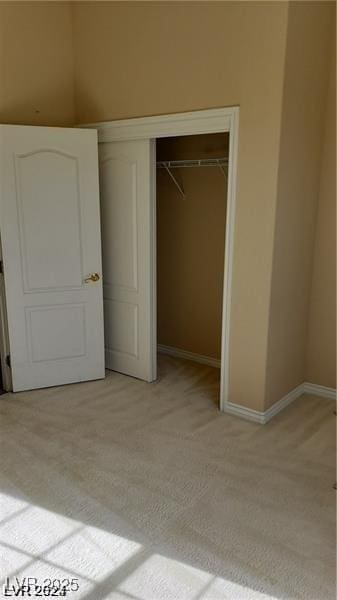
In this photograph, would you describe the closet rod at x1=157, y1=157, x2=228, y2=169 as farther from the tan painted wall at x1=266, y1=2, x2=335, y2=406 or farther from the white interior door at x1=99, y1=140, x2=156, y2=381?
the tan painted wall at x1=266, y1=2, x2=335, y2=406

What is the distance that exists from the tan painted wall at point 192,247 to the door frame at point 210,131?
0.60 metres

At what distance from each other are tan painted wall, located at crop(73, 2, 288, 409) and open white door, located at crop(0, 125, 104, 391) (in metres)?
0.54

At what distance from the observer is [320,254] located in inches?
136

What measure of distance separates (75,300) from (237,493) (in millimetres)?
1948

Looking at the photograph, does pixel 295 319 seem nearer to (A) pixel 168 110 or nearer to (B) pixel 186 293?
(B) pixel 186 293

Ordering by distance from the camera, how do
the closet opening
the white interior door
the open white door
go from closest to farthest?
the open white door < the white interior door < the closet opening

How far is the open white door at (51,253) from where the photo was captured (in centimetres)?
335

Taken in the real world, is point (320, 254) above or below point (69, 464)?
above

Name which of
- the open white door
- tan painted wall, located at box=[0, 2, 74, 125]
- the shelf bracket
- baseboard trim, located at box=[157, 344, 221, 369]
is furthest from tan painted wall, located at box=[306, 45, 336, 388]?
tan painted wall, located at box=[0, 2, 74, 125]

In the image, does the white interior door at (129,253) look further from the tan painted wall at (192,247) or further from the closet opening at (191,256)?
the tan painted wall at (192,247)

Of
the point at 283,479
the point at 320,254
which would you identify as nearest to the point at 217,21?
the point at 320,254

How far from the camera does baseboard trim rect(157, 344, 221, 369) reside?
13.7ft

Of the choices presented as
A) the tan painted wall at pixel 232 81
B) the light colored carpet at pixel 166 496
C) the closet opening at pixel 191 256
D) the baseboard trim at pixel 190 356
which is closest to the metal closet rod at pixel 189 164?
the closet opening at pixel 191 256

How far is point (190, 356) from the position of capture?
436 cm
